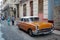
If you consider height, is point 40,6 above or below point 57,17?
above

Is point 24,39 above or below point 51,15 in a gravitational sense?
below

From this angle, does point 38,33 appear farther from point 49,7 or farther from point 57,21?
point 49,7

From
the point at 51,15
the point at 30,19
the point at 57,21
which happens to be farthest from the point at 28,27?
the point at 51,15

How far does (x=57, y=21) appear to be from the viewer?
16.5 m

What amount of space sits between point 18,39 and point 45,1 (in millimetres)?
9602

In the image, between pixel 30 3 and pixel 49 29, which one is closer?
pixel 49 29

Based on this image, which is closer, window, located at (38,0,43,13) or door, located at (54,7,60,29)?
door, located at (54,7,60,29)

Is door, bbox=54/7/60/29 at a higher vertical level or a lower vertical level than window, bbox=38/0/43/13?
lower

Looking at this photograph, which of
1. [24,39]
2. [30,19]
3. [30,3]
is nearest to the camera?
[24,39]

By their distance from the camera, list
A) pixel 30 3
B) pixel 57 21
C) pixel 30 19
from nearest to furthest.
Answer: pixel 30 19
pixel 57 21
pixel 30 3

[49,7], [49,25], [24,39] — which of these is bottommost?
[24,39]

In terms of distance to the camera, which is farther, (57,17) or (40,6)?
(40,6)

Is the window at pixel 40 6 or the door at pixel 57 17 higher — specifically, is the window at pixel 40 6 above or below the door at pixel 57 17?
above

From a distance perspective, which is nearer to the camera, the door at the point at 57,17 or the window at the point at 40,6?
the door at the point at 57,17
